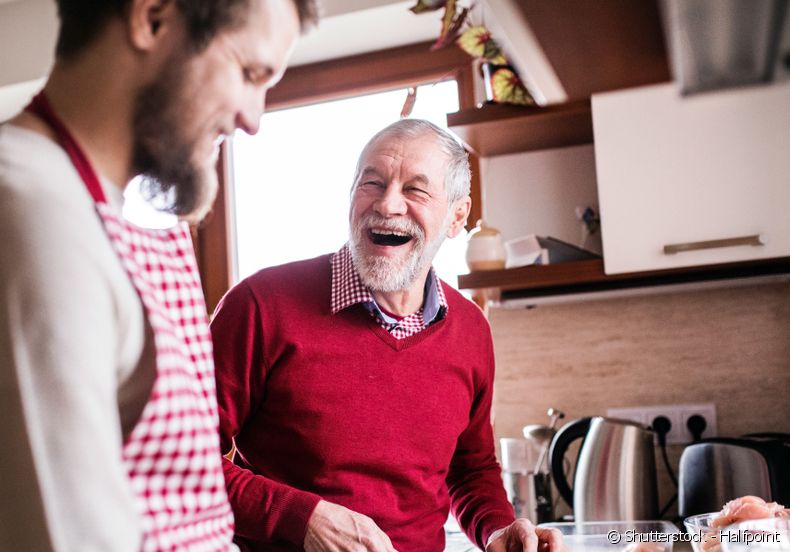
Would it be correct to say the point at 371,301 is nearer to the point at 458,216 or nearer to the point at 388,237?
the point at 388,237

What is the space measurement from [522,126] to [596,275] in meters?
0.44

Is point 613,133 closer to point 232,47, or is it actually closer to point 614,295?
point 614,295

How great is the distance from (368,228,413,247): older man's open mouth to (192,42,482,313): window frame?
0.94 metres

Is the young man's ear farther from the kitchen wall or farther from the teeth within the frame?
the kitchen wall

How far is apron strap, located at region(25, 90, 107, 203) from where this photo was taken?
0.57 m

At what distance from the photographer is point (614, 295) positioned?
7.00 feet

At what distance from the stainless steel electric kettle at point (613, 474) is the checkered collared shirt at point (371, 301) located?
556 millimetres

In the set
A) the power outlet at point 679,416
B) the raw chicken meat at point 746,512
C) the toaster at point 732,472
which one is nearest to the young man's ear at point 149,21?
the raw chicken meat at point 746,512

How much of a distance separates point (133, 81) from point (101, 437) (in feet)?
0.85

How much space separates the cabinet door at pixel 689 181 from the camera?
1798mm

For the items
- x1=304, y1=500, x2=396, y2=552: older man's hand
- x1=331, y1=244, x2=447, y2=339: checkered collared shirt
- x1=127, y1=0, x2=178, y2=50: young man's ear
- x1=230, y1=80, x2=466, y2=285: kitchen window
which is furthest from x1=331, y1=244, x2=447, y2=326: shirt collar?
x1=230, y1=80, x2=466, y2=285: kitchen window

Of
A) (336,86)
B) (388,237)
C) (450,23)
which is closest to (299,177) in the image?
(336,86)

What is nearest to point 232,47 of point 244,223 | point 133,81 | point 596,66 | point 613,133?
point 133,81

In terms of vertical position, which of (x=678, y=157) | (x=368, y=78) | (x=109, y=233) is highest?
(x=368, y=78)
